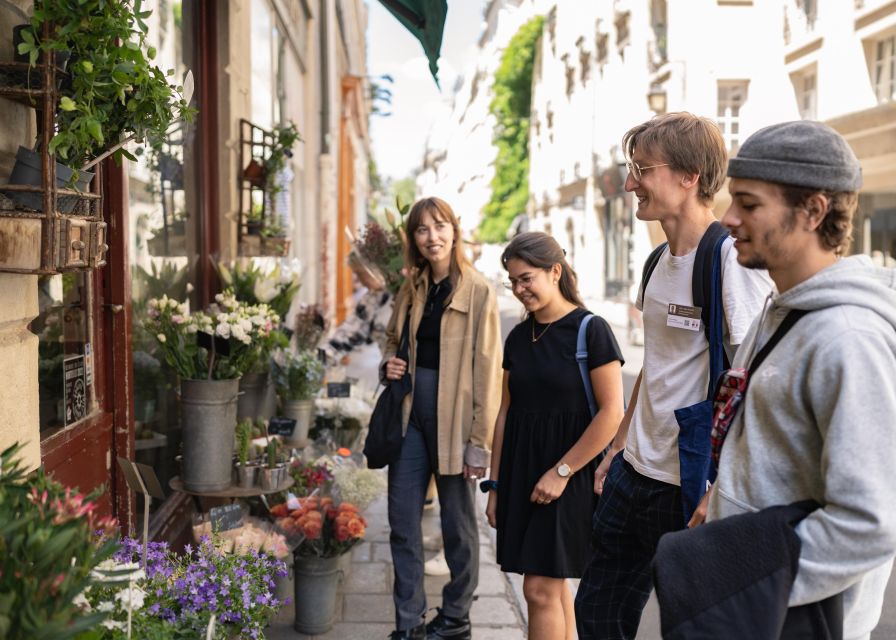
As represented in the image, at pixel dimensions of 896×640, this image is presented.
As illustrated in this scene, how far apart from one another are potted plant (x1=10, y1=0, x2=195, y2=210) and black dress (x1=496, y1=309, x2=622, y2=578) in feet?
5.70

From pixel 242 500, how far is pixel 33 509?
332cm

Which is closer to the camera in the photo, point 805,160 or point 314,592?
point 805,160

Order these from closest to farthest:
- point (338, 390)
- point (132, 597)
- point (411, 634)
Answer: point (132, 597) < point (411, 634) < point (338, 390)

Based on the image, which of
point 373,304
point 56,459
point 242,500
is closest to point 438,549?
point 242,500

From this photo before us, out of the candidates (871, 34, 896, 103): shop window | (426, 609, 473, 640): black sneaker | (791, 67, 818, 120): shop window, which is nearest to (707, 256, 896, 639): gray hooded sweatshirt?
(426, 609, 473, 640): black sneaker

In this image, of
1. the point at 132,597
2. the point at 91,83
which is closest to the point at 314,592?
the point at 132,597

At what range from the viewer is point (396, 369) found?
4184 millimetres

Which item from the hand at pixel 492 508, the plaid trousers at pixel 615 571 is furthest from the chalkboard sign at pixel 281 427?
the plaid trousers at pixel 615 571

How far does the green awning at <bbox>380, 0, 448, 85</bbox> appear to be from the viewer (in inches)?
185

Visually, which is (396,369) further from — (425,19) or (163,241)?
(425,19)

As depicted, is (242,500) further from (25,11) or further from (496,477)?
(25,11)

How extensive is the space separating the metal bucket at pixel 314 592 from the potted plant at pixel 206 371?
53cm

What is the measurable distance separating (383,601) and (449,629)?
0.71m

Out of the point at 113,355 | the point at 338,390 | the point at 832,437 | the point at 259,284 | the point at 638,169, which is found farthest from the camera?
the point at 338,390
